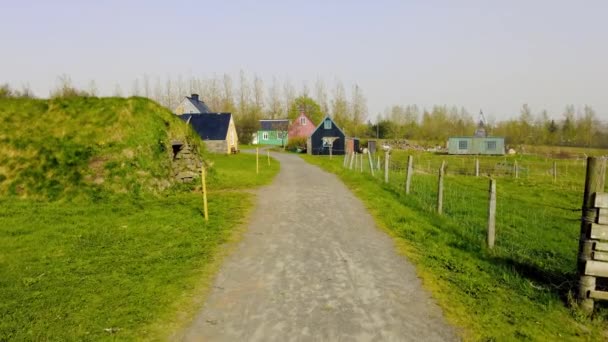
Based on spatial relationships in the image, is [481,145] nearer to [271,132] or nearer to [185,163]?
[271,132]

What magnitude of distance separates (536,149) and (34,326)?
80.5 meters

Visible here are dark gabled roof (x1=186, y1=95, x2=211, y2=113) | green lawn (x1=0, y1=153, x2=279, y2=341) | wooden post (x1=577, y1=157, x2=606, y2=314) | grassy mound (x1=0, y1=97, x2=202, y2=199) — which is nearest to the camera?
green lawn (x1=0, y1=153, x2=279, y2=341)

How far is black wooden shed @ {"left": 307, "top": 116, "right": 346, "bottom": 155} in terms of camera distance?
52.2m

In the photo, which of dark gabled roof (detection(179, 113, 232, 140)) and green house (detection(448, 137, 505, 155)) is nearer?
dark gabled roof (detection(179, 113, 232, 140))

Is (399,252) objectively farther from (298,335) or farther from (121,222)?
(121,222)

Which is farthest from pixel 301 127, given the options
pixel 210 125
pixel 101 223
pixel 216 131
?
pixel 101 223

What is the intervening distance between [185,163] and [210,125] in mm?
30944

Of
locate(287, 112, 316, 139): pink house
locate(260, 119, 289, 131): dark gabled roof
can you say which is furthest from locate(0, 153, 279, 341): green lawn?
locate(260, 119, 289, 131): dark gabled roof

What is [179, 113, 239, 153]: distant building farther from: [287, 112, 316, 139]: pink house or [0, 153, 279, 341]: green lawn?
[0, 153, 279, 341]: green lawn

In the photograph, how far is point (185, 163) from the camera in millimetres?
18453

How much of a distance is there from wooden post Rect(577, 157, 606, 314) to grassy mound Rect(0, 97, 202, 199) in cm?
1400

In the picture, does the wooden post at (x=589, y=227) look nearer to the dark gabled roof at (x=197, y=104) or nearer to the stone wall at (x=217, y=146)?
the stone wall at (x=217, y=146)

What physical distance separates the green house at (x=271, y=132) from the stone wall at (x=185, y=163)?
182ft

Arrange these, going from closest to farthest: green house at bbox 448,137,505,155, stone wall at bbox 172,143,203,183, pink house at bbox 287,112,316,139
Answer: stone wall at bbox 172,143,203,183 < green house at bbox 448,137,505,155 < pink house at bbox 287,112,316,139
